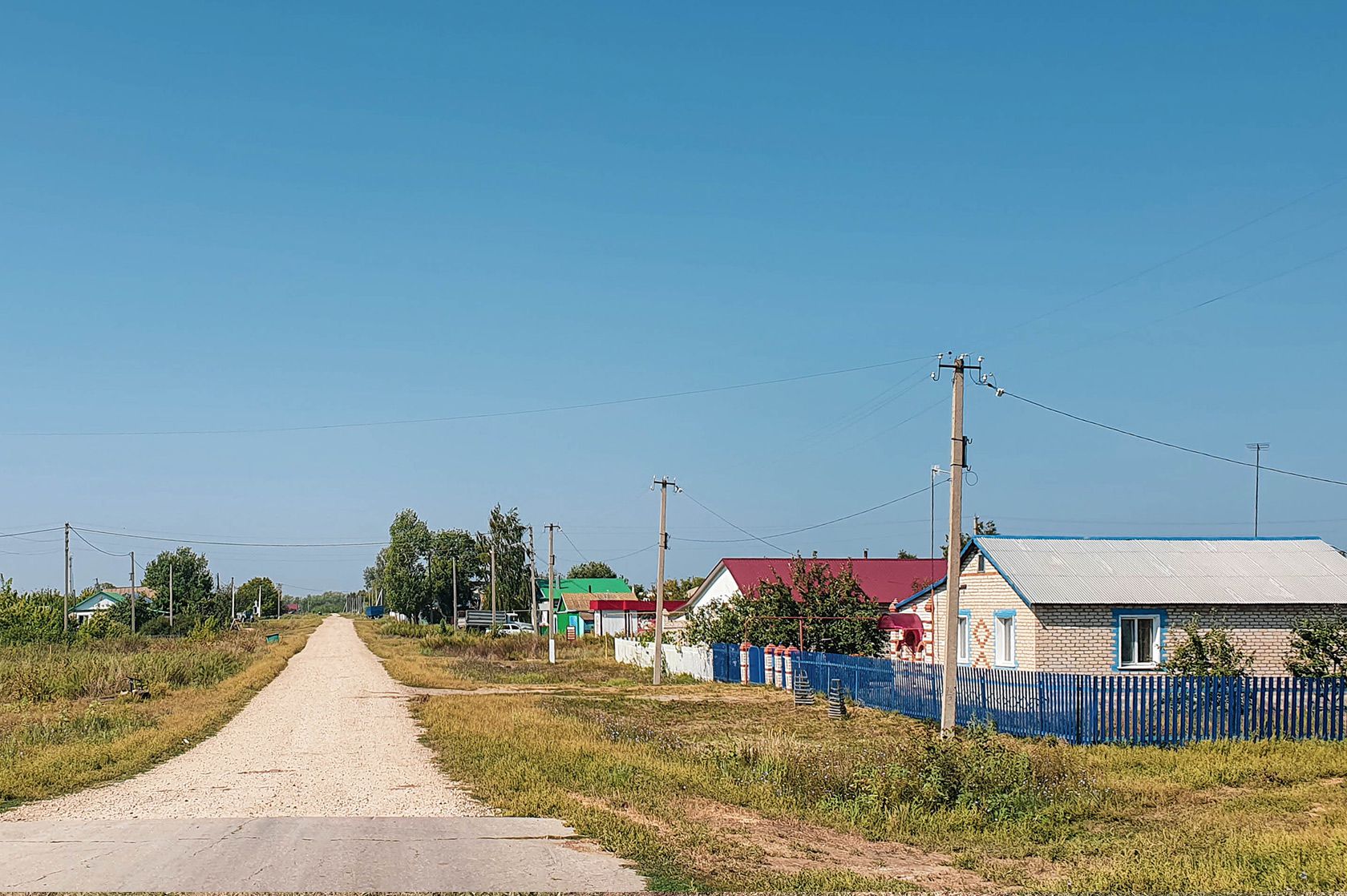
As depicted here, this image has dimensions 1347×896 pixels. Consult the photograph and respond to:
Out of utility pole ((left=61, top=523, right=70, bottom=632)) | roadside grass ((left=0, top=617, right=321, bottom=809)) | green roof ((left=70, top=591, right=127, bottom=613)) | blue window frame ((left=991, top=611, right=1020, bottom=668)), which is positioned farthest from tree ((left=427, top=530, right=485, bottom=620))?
blue window frame ((left=991, top=611, right=1020, bottom=668))

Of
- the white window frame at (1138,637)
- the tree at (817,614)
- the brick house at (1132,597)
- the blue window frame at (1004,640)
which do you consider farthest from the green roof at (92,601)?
the white window frame at (1138,637)

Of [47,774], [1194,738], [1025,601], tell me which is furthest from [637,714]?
[47,774]

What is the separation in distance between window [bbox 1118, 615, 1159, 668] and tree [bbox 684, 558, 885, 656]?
13137 mm

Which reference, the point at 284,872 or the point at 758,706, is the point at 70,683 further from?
the point at 284,872

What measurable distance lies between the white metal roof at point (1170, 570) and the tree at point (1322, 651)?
119cm

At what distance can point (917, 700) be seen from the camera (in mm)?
26453

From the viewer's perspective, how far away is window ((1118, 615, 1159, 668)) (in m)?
26.6

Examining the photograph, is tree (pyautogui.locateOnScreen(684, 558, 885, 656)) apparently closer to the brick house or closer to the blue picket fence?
the brick house

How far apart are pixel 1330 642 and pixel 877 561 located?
30.8 m

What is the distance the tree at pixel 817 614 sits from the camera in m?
39.5

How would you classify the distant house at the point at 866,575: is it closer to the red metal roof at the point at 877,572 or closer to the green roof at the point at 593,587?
the red metal roof at the point at 877,572

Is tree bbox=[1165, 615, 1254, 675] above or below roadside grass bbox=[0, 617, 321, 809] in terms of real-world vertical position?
above

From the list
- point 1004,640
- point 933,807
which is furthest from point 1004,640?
point 933,807

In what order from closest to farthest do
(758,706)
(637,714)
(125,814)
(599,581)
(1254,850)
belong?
(1254,850)
(125,814)
(637,714)
(758,706)
(599,581)
